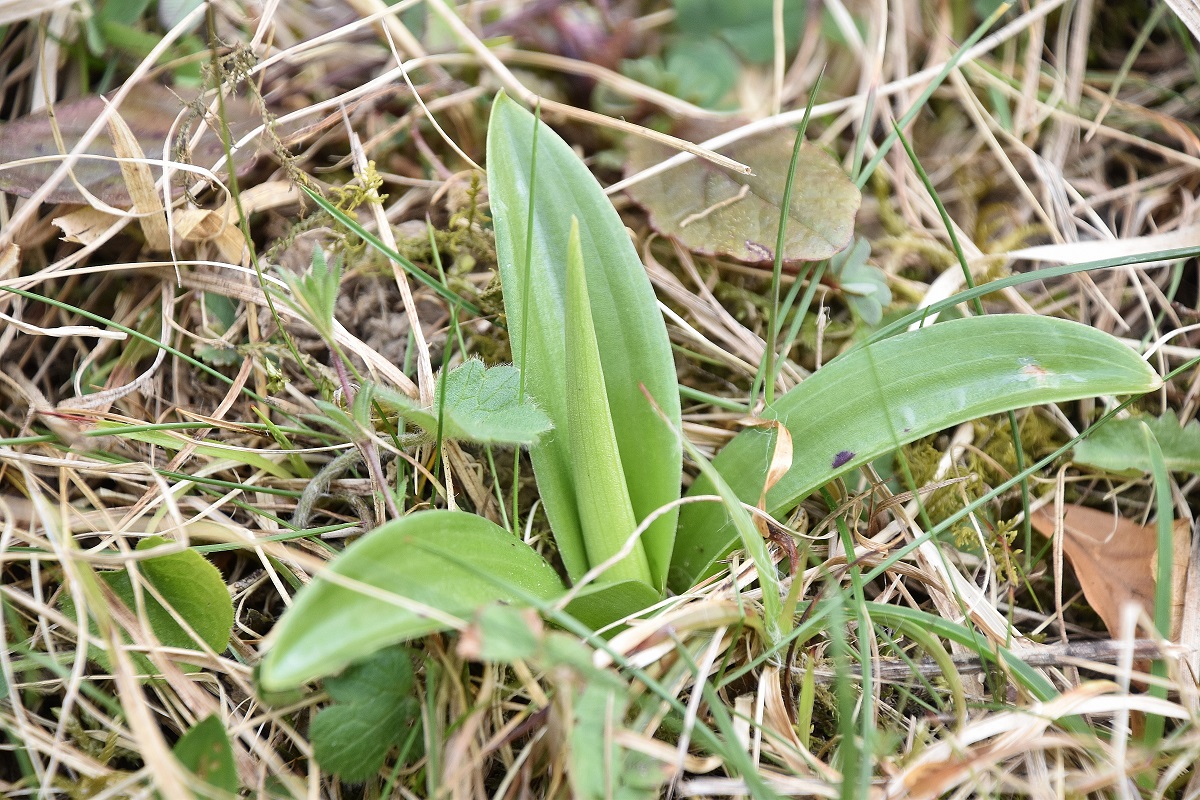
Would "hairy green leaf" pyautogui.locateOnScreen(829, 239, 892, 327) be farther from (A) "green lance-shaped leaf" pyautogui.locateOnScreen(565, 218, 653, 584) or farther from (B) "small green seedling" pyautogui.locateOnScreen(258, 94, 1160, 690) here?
(A) "green lance-shaped leaf" pyautogui.locateOnScreen(565, 218, 653, 584)

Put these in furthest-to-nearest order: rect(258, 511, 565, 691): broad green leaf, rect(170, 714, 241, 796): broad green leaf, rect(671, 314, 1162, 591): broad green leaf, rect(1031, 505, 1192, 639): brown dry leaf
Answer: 1. rect(1031, 505, 1192, 639): brown dry leaf
2. rect(671, 314, 1162, 591): broad green leaf
3. rect(170, 714, 241, 796): broad green leaf
4. rect(258, 511, 565, 691): broad green leaf

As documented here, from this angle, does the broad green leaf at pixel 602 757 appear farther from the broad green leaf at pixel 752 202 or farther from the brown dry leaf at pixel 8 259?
the brown dry leaf at pixel 8 259

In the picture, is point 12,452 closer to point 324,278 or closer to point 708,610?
point 324,278

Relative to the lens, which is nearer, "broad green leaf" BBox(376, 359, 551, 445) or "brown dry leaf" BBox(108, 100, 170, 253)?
"broad green leaf" BBox(376, 359, 551, 445)

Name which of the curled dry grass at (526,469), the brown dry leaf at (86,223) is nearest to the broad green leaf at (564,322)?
the curled dry grass at (526,469)

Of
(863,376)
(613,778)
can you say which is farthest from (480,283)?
(613,778)

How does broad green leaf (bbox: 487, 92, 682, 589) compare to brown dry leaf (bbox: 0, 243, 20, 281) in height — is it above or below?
below

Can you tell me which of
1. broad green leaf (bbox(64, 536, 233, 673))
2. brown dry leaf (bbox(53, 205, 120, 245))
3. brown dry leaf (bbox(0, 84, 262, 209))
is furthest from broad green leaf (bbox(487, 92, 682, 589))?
brown dry leaf (bbox(53, 205, 120, 245))
